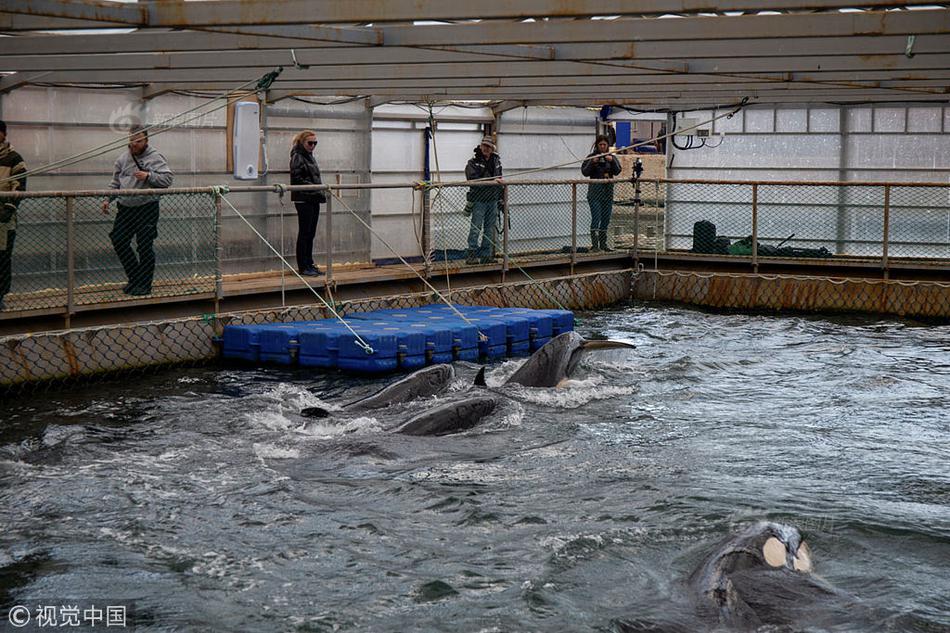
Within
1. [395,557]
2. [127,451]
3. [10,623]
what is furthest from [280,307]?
[10,623]

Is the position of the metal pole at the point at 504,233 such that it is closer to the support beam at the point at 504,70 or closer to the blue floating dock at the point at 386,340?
the blue floating dock at the point at 386,340

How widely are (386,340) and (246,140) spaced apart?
12.1 feet

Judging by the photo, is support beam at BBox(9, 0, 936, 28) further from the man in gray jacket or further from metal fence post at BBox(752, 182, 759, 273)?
metal fence post at BBox(752, 182, 759, 273)

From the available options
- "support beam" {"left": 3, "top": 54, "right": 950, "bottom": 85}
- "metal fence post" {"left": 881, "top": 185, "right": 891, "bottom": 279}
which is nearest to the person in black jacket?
"support beam" {"left": 3, "top": 54, "right": 950, "bottom": 85}

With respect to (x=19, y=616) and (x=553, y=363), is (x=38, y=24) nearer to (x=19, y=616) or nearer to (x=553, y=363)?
(x=19, y=616)

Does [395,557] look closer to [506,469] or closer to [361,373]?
[506,469]

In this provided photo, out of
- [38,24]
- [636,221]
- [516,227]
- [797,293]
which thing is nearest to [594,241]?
[636,221]

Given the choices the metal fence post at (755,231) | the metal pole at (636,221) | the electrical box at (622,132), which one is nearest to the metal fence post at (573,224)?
the metal pole at (636,221)

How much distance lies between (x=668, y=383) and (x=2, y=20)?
26.5 ft

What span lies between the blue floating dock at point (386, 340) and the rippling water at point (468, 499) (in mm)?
448

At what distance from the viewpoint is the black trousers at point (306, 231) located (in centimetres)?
1817

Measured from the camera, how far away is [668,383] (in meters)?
15.0

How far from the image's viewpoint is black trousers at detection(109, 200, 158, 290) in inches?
614

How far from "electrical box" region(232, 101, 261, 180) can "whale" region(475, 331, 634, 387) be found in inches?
198
